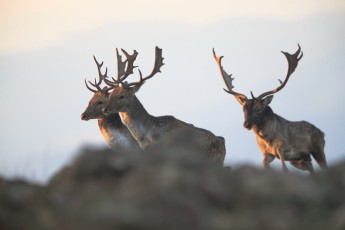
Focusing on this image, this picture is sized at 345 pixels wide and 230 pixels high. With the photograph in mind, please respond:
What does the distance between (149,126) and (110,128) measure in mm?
2029

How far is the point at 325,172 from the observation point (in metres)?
6.54

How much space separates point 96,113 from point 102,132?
0.47 meters

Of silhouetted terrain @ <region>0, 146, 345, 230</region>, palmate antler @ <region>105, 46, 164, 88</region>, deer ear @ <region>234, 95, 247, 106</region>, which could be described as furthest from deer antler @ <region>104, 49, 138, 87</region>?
silhouetted terrain @ <region>0, 146, 345, 230</region>

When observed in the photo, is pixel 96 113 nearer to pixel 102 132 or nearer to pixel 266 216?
pixel 102 132

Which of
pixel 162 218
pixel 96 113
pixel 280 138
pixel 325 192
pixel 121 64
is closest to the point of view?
pixel 162 218

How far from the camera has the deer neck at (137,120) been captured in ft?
53.4

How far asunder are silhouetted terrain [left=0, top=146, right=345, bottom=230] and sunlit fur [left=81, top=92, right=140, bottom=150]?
11187 millimetres

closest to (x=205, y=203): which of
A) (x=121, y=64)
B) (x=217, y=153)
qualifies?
(x=217, y=153)

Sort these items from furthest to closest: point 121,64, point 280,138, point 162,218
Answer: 1. point 121,64
2. point 280,138
3. point 162,218

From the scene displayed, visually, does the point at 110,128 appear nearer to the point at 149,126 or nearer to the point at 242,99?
the point at 149,126

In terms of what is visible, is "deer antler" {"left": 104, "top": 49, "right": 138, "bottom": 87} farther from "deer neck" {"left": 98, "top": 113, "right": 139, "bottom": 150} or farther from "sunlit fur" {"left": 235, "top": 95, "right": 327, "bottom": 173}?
"sunlit fur" {"left": 235, "top": 95, "right": 327, "bottom": 173}

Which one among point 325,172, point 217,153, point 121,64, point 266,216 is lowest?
point 266,216

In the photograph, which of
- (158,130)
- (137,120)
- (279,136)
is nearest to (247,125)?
(279,136)

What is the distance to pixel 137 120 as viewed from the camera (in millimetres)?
16422
